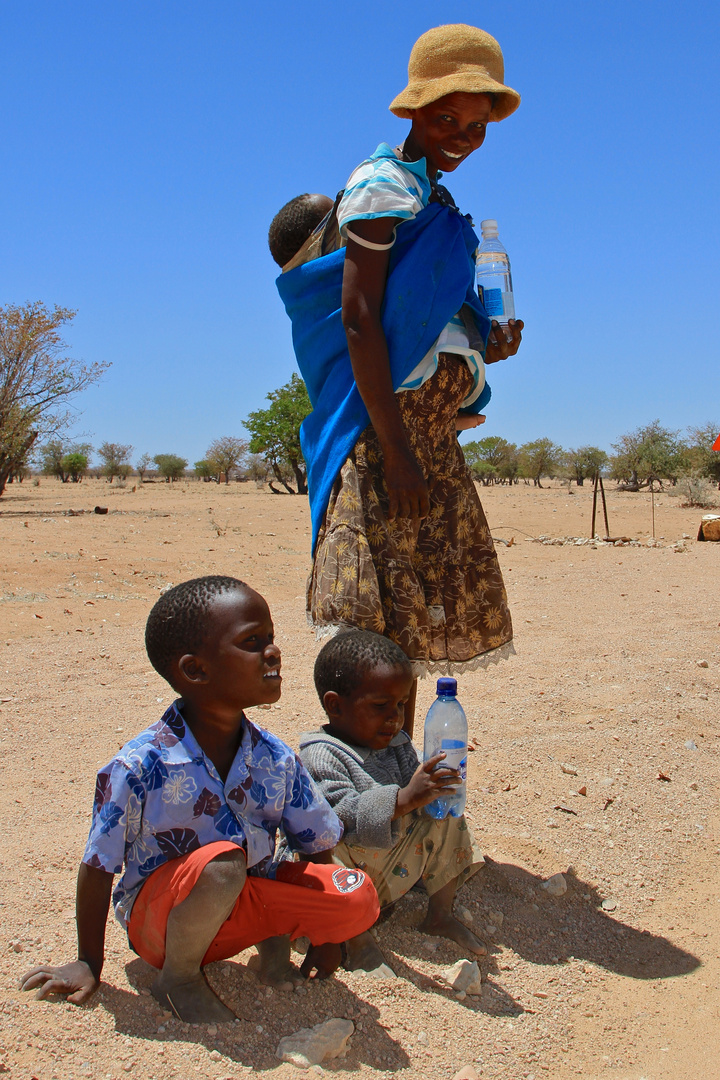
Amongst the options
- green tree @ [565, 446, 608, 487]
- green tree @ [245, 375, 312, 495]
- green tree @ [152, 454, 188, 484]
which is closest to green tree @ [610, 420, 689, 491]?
green tree @ [565, 446, 608, 487]

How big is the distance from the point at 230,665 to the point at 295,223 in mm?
1616

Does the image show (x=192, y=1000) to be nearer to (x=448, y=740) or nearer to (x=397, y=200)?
(x=448, y=740)

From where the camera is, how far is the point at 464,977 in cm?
220

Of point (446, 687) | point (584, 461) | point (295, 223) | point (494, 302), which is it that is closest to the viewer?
point (446, 687)

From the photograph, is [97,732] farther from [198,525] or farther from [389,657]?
[198,525]

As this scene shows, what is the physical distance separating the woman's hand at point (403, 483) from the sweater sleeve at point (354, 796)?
728 millimetres

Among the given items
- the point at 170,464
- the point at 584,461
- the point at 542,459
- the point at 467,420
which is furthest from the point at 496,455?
the point at 467,420

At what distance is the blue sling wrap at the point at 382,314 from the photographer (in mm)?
2496

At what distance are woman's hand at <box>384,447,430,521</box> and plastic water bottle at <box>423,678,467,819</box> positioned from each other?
52 centimetres

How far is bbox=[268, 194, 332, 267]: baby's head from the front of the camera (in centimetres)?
285

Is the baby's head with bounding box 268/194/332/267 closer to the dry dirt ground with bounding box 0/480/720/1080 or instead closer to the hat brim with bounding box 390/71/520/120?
the hat brim with bounding box 390/71/520/120

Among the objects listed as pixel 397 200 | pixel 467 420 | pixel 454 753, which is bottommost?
pixel 454 753

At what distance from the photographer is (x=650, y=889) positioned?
9.49ft

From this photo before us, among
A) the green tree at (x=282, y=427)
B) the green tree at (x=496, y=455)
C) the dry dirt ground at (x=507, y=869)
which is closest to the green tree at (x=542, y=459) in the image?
the green tree at (x=496, y=455)
